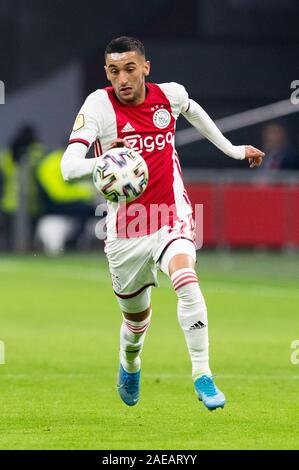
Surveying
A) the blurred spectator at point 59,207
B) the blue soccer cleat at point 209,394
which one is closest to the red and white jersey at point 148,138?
the blue soccer cleat at point 209,394

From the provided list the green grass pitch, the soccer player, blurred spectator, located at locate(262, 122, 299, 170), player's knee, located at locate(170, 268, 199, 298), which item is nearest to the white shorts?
the soccer player

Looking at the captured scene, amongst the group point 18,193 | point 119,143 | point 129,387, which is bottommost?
point 18,193

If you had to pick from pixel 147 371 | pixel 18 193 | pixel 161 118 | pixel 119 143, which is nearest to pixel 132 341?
pixel 161 118

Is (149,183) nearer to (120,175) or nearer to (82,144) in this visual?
(82,144)

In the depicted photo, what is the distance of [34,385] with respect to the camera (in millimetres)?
10008

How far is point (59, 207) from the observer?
2870cm

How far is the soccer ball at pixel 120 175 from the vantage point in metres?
7.93

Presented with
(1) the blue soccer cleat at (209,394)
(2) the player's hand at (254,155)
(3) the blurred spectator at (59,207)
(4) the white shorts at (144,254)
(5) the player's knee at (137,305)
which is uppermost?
(2) the player's hand at (254,155)

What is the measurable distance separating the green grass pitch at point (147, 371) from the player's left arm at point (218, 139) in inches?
62.1

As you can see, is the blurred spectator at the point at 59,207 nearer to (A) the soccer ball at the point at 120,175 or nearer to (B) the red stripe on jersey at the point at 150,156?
(B) the red stripe on jersey at the point at 150,156

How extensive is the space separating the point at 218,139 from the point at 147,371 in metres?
2.54

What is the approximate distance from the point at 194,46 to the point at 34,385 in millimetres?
21123

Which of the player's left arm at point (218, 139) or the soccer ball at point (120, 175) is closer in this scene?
the soccer ball at point (120, 175)
